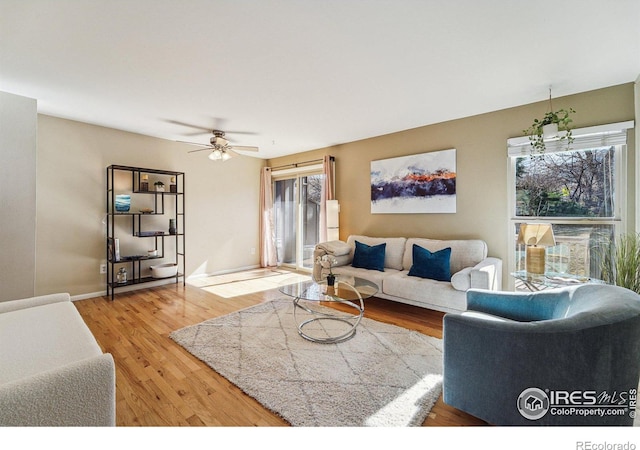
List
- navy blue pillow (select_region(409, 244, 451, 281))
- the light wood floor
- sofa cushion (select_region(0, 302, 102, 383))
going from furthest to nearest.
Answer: navy blue pillow (select_region(409, 244, 451, 281))
the light wood floor
sofa cushion (select_region(0, 302, 102, 383))

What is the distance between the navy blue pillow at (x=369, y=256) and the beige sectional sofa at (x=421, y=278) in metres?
0.07

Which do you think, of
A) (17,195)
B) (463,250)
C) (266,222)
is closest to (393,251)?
(463,250)

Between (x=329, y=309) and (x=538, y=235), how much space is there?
2.42 meters

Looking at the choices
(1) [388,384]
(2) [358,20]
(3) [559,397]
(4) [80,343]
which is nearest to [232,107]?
(2) [358,20]

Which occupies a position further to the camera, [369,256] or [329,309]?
[369,256]

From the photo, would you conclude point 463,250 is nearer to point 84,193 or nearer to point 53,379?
point 53,379

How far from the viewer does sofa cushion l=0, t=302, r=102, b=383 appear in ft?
3.82

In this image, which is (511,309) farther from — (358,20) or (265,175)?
(265,175)

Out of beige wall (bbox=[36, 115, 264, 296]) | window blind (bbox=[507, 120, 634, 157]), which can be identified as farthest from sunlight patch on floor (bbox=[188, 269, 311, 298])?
window blind (bbox=[507, 120, 634, 157])

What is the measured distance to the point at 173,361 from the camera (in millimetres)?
2275

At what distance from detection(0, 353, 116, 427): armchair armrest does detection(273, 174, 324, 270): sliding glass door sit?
458 centimetres

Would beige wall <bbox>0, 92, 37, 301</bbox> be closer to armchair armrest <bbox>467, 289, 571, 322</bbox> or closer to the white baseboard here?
the white baseboard

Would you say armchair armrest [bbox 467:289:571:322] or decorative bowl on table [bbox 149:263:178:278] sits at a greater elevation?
armchair armrest [bbox 467:289:571:322]

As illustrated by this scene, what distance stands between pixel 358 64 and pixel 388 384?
259 cm
